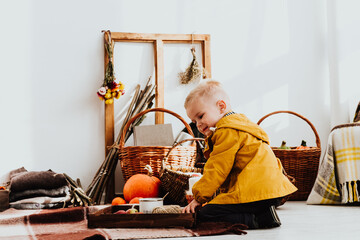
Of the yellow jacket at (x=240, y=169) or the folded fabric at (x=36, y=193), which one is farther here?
the folded fabric at (x=36, y=193)

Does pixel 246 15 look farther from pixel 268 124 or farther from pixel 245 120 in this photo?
pixel 245 120

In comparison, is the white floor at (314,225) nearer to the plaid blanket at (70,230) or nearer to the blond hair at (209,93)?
the plaid blanket at (70,230)

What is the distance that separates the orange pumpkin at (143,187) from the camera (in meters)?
2.96

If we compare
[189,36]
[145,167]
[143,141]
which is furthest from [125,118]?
[189,36]

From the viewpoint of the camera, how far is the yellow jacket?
1.88m

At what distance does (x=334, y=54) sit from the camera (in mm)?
3975

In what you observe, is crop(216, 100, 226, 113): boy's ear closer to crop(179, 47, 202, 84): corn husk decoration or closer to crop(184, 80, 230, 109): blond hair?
crop(184, 80, 230, 109): blond hair

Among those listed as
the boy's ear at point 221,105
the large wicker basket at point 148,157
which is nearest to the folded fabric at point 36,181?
the large wicker basket at point 148,157

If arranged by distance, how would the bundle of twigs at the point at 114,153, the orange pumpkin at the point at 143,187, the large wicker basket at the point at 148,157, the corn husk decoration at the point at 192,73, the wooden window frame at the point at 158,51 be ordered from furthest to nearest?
1. the corn husk decoration at the point at 192,73
2. the wooden window frame at the point at 158,51
3. the bundle of twigs at the point at 114,153
4. the large wicker basket at the point at 148,157
5. the orange pumpkin at the point at 143,187

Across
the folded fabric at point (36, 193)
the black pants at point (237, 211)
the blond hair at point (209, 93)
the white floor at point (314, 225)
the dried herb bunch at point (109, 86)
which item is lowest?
the white floor at point (314, 225)

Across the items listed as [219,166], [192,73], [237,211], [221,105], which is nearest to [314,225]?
[237,211]

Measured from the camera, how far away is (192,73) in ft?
12.5

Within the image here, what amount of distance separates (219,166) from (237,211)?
0.73 feet

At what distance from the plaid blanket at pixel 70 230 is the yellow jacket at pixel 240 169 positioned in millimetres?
141
